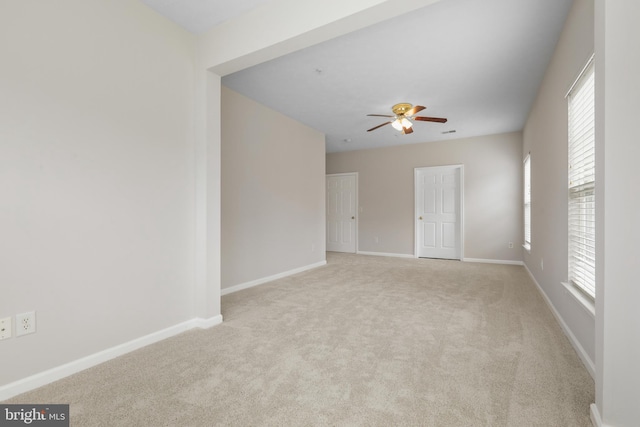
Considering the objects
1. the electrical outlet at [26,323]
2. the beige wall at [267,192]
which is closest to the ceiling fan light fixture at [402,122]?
the beige wall at [267,192]

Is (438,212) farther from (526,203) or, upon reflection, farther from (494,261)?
(526,203)

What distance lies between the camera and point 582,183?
222 centimetres

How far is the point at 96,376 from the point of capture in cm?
188

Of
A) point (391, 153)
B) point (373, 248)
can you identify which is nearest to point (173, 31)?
point (391, 153)

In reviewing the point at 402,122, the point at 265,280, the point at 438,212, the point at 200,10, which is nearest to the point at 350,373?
the point at 265,280

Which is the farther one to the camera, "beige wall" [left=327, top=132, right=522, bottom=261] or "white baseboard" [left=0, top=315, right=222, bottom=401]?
"beige wall" [left=327, top=132, right=522, bottom=261]

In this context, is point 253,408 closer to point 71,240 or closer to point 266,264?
point 71,240

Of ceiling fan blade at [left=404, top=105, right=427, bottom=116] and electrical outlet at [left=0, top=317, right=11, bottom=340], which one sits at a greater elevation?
ceiling fan blade at [left=404, top=105, right=427, bottom=116]

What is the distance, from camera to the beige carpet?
59.2 inches

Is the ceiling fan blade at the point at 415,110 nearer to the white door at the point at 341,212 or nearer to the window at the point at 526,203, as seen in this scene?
the window at the point at 526,203

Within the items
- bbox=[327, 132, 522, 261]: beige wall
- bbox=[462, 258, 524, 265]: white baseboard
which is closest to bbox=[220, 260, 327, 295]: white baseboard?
bbox=[327, 132, 522, 261]: beige wall

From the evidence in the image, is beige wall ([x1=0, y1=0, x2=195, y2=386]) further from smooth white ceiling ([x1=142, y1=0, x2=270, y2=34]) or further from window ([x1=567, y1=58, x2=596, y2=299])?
window ([x1=567, y1=58, x2=596, y2=299])

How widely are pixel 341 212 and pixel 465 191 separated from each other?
285cm

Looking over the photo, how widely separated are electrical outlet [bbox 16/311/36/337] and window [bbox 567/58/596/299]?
3.38 m
